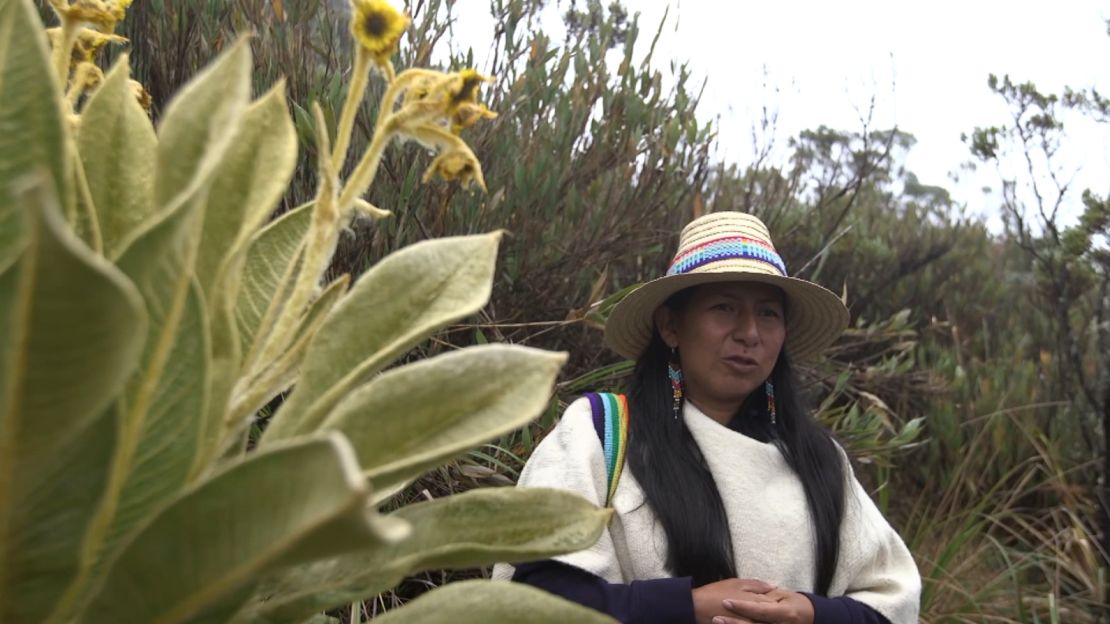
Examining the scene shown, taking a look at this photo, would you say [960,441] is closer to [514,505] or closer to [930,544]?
[930,544]

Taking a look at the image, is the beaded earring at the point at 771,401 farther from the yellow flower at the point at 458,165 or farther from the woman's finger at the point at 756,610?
Answer: the yellow flower at the point at 458,165

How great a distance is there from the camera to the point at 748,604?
187cm

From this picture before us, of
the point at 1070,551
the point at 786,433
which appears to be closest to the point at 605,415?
the point at 786,433

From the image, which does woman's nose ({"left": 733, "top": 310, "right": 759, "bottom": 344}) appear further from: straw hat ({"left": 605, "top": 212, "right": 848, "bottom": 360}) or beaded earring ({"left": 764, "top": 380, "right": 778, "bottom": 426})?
beaded earring ({"left": 764, "top": 380, "right": 778, "bottom": 426})

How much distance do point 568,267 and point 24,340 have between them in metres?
2.96

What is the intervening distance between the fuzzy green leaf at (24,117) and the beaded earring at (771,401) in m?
2.08

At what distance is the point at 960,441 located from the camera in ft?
16.8

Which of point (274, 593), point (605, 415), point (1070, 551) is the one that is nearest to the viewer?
point (274, 593)

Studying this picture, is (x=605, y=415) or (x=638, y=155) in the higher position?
(x=638, y=155)

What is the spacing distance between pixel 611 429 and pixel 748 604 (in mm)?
447

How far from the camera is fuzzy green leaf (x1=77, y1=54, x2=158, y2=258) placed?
640 millimetres

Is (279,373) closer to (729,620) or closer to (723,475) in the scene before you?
(729,620)

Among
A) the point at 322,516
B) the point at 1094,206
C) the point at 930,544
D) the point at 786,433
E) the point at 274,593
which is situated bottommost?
the point at 930,544

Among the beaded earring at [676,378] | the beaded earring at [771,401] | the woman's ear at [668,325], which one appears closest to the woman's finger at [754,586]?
the beaded earring at [676,378]
